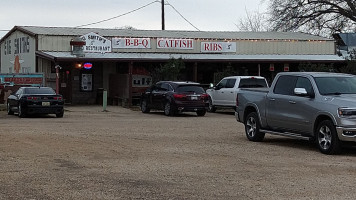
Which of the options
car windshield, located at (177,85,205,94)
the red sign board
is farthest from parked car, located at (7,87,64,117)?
the red sign board

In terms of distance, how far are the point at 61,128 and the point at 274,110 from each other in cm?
758

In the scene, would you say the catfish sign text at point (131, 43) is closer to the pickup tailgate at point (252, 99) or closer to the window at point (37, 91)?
the window at point (37, 91)

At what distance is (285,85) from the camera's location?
15438mm

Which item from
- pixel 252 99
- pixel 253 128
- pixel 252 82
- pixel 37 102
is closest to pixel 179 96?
pixel 252 82

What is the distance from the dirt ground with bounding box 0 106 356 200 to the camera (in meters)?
8.90

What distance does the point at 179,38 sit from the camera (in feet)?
129

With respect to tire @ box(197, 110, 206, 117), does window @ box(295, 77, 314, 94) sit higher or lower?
higher

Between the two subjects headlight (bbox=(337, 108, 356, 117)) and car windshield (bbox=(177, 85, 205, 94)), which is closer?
headlight (bbox=(337, 108, 356, 117))

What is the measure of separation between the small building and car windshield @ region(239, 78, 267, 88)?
24.1ft

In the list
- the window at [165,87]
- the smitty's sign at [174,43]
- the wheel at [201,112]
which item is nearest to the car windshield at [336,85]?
the wheel at [201,112]

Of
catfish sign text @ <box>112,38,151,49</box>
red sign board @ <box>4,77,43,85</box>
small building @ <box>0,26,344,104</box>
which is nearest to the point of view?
red sign board @ <box>4,77,43,85</box>

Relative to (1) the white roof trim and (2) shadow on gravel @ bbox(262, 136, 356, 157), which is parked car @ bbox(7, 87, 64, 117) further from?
(2) shadow on gravel @ bbox(262, 136, 356, 157)

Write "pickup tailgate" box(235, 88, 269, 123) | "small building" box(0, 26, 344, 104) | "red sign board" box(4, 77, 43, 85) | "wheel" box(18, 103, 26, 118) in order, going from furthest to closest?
"small building" box(0, 26, 344, 104)
"red sign board" box(4, 77, 43, 85)
"wheel" box(18, 103, 26, 118)
"pickup tailgate" box(235, 88, 269, 123)

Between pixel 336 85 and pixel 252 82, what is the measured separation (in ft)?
46.2
